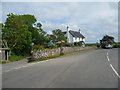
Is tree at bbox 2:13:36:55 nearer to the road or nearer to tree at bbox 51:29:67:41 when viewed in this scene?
the road

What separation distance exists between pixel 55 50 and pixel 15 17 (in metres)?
12.7

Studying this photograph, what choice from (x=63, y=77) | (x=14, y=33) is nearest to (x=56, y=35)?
(x=14, y=33)

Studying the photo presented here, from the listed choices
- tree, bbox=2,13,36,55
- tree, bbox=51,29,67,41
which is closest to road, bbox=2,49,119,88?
tree, bbox=2,13,36,55

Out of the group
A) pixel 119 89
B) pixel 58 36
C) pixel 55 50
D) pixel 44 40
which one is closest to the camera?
pixel 119 89

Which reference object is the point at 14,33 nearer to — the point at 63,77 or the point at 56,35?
the point at 63,77

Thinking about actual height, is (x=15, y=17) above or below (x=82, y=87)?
above

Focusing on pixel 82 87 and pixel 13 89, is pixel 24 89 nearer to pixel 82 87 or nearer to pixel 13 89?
pixel 13 89

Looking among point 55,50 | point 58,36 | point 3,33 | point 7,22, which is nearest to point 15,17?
point 7,22

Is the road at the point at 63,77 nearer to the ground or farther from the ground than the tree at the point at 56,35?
nearer to the ground

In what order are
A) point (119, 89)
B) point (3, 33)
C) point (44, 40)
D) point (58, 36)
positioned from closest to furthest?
point (119, 89) → point (3, 33) → point (44, 40) → point (58, 36)

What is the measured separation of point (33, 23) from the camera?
4784 centimetres

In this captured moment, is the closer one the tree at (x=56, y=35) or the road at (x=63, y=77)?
the road at (x=63, y=77)

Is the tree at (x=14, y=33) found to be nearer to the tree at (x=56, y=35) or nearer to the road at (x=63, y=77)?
the road at (x=63, y=77)

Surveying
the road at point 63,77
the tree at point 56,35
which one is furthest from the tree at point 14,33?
the tree at point 56,35
